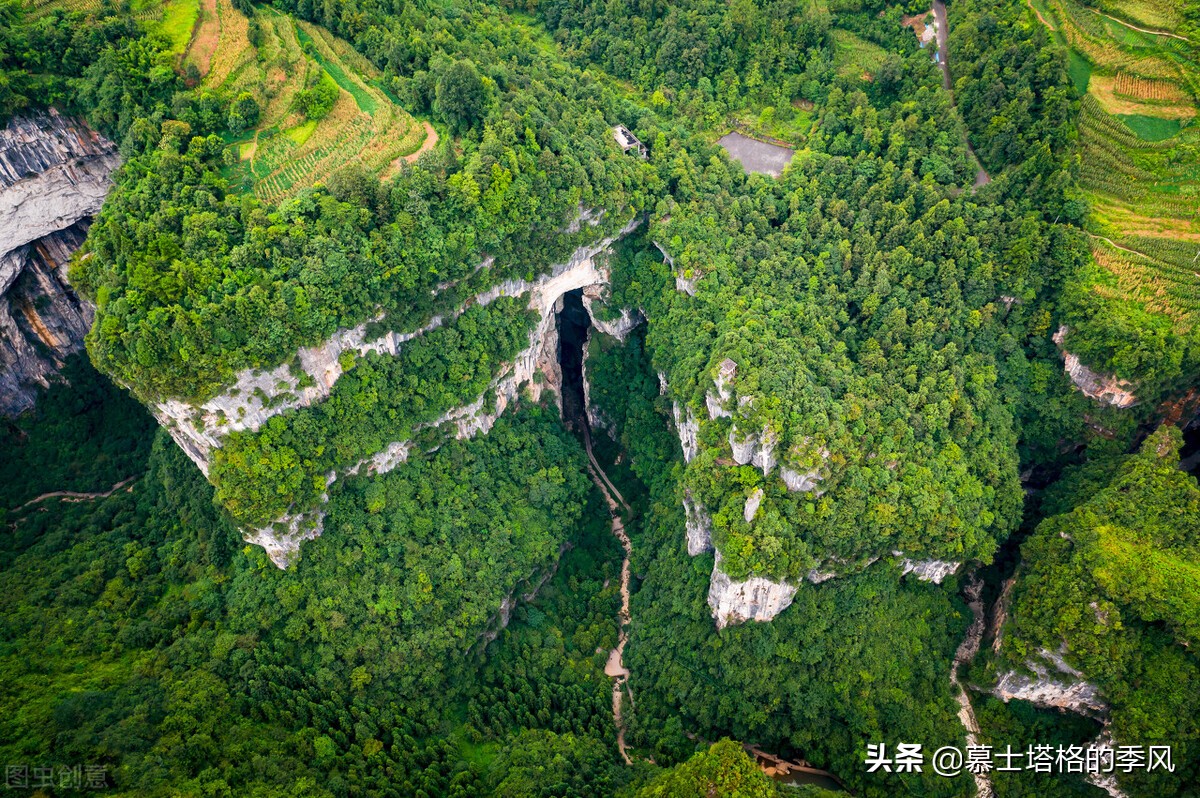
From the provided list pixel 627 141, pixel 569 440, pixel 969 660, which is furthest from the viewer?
pixel 569 440

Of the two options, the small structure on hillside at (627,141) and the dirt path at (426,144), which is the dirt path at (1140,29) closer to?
the small structure on hillside at (627,141)

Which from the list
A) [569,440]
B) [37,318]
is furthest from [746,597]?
[37,318]

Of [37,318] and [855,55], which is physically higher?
[855,55]

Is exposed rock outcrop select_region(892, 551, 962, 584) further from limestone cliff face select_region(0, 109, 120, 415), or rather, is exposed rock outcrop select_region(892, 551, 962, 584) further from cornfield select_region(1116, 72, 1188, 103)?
limestone cliff face select_region(0, 109, 120, 415)

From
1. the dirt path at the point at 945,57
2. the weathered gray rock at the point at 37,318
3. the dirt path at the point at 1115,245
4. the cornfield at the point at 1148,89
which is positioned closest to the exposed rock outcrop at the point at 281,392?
the weathered gray rock at the point at 37,318

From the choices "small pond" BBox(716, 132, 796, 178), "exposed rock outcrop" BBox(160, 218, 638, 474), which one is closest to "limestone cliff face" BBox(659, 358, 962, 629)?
"exposed rock outcrop" BBox(160, 218, 638, 474)

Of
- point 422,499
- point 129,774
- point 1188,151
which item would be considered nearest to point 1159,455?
point 1188,151

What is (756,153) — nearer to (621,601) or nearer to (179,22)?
(621,601)
